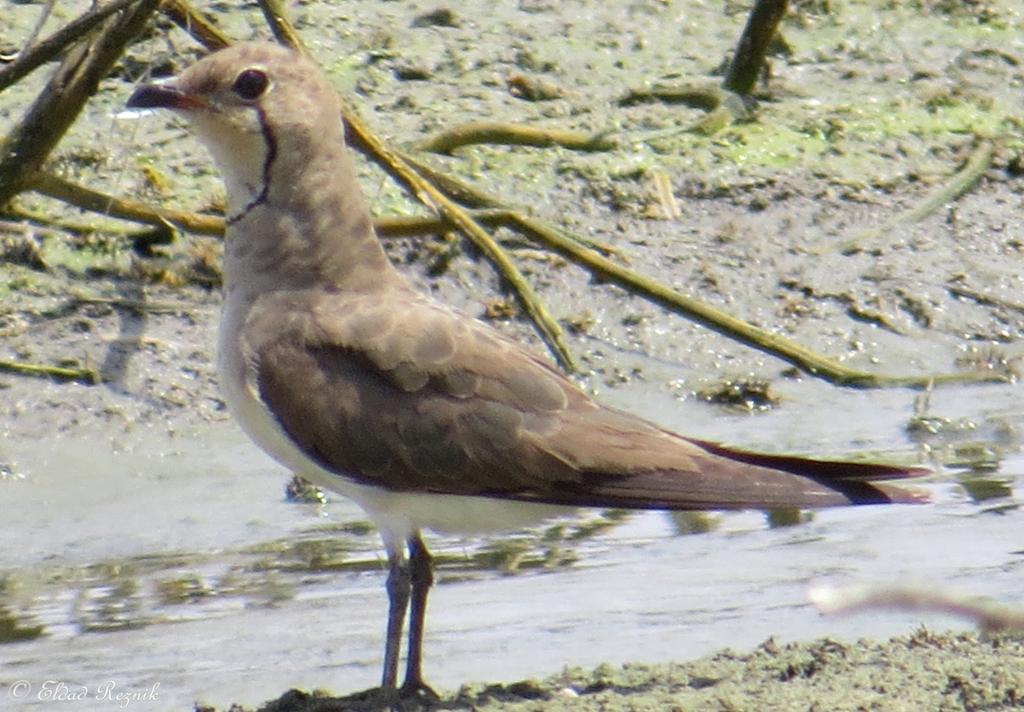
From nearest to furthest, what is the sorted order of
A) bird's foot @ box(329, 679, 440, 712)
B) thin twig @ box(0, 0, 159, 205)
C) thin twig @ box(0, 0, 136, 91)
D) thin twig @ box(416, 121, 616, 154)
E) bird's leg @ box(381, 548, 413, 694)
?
1. bird's foot @ box(329, 679, 440, 712)
2. bird's leg @ box(381, 548, 413, 694)
3. thin twig @ box(0, 0, 136, 91)
4. thin twig @ box(0, 0, 159, 205)
5. thin twig @ box(416, 121, 616, 154)

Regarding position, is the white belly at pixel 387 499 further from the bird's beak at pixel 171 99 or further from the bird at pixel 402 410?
the bird's beak at pixel 171 99

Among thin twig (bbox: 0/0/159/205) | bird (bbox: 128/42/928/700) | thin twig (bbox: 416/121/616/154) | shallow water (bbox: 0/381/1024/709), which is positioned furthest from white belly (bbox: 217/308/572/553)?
thin twig (bbox: 416/121/616/154)

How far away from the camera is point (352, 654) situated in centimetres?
515

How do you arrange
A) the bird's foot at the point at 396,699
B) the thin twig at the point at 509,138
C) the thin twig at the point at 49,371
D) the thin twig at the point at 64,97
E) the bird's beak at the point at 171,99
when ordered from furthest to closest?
the thin twig at the point at 509,138 < the thin twig at the point at 49,371 < the thin twig at the point at 64,97 < the bird's beak at the point at 171,99 < the bird's foot at the point at 396,699

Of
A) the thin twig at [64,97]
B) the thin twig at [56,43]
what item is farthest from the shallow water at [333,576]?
the thin twig at [56,43]

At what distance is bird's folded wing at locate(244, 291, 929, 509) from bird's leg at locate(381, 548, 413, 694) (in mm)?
183

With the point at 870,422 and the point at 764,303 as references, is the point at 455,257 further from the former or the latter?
the point at 870,422

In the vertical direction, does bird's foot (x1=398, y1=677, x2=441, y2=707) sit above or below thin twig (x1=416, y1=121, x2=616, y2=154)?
below

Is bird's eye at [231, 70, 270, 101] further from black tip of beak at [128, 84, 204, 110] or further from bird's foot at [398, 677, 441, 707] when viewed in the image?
bird's foot at [398, 677, 441, 707]

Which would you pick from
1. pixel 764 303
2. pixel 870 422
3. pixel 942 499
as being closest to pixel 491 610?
pixel 942 499

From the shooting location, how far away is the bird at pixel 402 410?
187 inches

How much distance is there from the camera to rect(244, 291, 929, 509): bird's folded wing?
4.75m

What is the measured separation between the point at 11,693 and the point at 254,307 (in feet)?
3.41

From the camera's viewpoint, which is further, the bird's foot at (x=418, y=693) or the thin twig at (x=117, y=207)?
the thin twig at (x=117, y=207)
